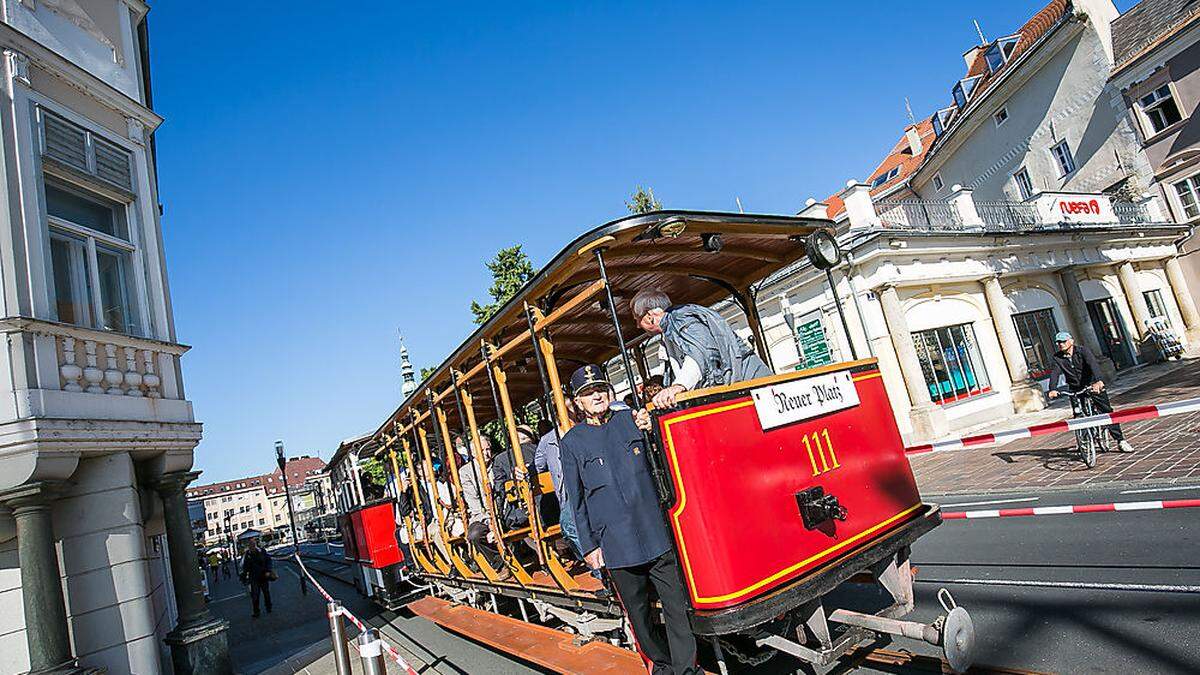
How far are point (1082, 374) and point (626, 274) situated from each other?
8.01 meters

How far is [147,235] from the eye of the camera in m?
8.18

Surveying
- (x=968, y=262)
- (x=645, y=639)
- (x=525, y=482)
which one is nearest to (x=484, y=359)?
(x=525, y=482)

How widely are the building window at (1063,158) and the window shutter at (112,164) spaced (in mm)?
32059

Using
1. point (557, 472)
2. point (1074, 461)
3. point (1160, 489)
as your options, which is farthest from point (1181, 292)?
point (557, 472)

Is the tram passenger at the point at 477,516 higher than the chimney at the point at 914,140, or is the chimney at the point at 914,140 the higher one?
the chimney at the point at 914,140

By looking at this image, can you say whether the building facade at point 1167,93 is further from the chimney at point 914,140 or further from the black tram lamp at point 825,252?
the black tram lamp at point 825,252

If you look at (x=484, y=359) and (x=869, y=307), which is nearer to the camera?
(x=484, y=359)

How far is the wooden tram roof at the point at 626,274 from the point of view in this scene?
3984mm

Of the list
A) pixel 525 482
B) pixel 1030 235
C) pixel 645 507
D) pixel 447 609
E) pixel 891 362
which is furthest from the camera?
pixel 1030 235

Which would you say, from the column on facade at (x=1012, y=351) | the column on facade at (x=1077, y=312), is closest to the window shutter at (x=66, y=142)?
the column on facade at (x=1012, y=351)

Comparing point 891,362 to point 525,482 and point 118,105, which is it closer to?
point 525,482

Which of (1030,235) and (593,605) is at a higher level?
(1030,235)

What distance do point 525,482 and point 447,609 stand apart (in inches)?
132

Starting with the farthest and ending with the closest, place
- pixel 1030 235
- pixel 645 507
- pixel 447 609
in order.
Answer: pixel 1030 235 → pixel 447 609 → pixel 645 507
